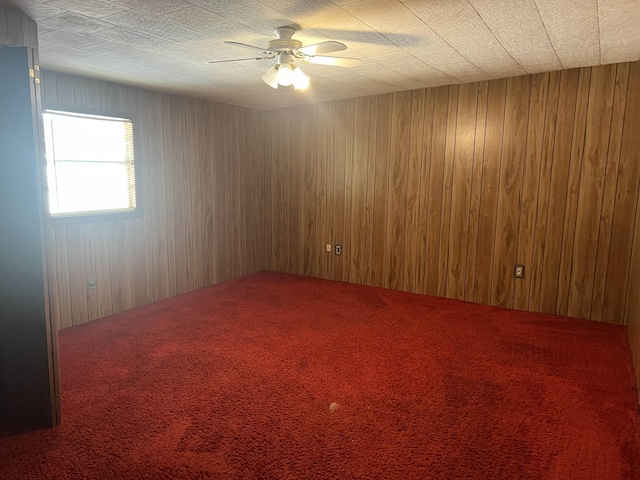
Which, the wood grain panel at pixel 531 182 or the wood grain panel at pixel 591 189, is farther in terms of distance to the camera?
the wood grain panel at pixel 531 182

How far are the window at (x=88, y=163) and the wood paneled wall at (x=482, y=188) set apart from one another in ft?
6.61

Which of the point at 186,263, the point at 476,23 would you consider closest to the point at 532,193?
the point at 476,23

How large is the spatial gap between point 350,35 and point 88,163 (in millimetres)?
2574

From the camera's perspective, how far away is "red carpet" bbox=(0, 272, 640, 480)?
1910 millimetres

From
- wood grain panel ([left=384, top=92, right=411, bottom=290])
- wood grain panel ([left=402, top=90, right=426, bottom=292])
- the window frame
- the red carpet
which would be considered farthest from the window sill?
wood grain panel ([left=402, top=90, right=426, bottom=292])

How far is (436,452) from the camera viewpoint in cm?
199

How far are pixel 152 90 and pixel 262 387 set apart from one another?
3165 mm

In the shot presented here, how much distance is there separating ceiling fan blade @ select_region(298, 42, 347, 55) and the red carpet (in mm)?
2010

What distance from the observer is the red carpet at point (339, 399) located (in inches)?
75.2

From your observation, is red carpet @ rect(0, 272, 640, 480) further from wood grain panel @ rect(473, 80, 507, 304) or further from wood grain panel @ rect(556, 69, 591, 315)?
wood grain panel @ rect(473, 80, 507, 304)

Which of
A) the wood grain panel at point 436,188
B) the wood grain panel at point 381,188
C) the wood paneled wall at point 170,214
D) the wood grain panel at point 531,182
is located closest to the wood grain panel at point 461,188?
the wood grain panel at point 436,188

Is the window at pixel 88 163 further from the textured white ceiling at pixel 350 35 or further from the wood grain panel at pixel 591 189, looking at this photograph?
the wood grain panel at pixel 591 189

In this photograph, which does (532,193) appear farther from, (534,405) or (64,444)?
(64,444)

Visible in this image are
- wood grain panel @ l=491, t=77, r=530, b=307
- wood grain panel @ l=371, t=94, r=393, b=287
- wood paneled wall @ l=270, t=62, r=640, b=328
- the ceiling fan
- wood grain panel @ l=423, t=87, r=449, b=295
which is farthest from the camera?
wood grain panel @ l=371, t=94, r=393, b=287
